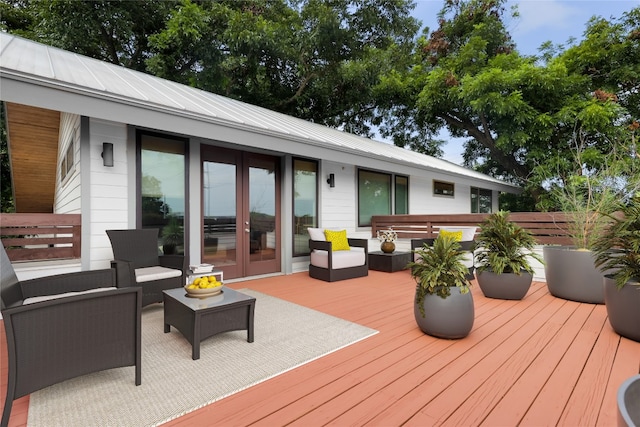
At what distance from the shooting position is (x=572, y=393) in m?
2.00

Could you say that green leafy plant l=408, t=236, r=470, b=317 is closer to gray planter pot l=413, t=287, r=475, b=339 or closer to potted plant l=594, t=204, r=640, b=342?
gray planter pot l=413, t=287, r=475, b=339

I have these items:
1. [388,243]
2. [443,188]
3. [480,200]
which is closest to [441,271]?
[388,243]

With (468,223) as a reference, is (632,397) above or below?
below

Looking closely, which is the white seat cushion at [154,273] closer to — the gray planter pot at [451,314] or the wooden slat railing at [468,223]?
the gray planter pot at [451,314]

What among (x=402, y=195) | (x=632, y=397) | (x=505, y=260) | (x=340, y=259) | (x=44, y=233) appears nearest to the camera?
(x=632, y=397)

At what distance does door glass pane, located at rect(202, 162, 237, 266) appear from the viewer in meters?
5.20

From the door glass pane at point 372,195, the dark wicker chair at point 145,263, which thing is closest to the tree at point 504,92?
the door glass pane at point 372,195

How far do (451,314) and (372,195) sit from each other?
551cm

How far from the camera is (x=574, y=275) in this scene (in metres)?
4.09

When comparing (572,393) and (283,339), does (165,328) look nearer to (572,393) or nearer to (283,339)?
(283,339)

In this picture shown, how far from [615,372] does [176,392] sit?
121 inches

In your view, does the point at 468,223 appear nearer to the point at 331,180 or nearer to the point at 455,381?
the point at 331,180

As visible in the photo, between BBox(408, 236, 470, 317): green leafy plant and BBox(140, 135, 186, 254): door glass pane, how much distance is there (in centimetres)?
361

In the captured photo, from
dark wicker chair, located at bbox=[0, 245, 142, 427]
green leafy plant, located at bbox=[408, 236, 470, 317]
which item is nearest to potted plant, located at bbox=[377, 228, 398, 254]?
green leafy plant, located at bbox=[408, 236, 470, 317]
